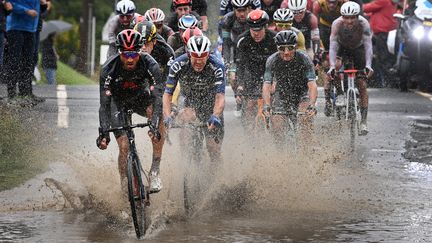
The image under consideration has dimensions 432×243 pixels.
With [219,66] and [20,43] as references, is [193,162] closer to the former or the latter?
[219,66]

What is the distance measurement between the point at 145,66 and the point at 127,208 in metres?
1.29

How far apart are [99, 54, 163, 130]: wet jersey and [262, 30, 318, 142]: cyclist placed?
Result: 10.4 ft

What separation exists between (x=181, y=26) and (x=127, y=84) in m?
4.70

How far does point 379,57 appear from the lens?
27.1 meters

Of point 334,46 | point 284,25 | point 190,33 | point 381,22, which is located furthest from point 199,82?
point 381,22

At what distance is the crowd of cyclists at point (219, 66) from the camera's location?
38.9 ft

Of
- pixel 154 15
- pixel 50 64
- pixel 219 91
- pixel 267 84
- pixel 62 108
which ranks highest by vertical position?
pixel 154 15

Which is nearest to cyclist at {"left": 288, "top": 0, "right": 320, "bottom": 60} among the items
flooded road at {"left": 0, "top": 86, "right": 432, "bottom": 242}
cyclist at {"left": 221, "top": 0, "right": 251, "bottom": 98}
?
cyclist at {"left": 221, "top": 0, "right": 251, "bottom": 98}

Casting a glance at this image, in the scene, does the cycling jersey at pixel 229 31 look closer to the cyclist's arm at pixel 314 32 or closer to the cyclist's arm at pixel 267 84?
the cyclist's arm at pixel 314 32

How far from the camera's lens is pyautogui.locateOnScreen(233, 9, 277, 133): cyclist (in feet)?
55.8

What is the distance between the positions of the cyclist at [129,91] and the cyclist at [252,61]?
491 centimetres

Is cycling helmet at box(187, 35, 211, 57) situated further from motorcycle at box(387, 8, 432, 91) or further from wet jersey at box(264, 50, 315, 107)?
motorcycle at box(387, 8, 432, 91)

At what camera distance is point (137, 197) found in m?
11.2

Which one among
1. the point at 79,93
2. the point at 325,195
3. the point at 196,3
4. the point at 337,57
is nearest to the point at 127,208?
the point at 325,195
